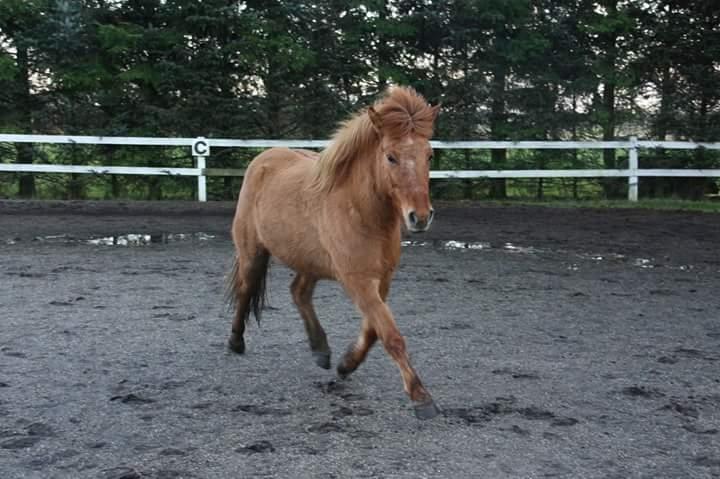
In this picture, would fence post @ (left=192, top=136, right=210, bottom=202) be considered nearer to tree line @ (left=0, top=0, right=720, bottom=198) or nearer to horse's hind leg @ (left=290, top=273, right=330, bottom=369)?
tree line @ (left=0, top=0, right=720, bottom=198)

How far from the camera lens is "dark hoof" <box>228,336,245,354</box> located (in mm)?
5000

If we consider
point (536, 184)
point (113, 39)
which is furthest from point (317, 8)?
point (536, 184)

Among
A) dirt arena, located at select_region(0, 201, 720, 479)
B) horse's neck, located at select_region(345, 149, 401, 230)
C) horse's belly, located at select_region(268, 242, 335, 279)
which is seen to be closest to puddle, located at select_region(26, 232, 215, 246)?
dirt arena, located at select_region(0, 201, 720, 479)

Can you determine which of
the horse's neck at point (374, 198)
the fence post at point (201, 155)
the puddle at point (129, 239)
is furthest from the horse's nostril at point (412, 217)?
the fence post at point (201, 155)

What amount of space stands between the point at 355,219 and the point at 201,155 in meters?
12.7

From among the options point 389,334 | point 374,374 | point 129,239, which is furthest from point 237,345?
point 129,239

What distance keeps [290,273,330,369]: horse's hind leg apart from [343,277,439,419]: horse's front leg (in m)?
0.70

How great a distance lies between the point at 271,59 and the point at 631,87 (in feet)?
28.6

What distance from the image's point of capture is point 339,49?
18.4 m

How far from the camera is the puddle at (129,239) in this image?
10.1 m

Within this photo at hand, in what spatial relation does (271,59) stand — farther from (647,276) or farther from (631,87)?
(647,276)

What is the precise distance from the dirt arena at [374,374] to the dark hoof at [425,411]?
56 mm

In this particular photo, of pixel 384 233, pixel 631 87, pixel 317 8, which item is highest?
pixel 317 8

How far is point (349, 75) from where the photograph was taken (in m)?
18.4
